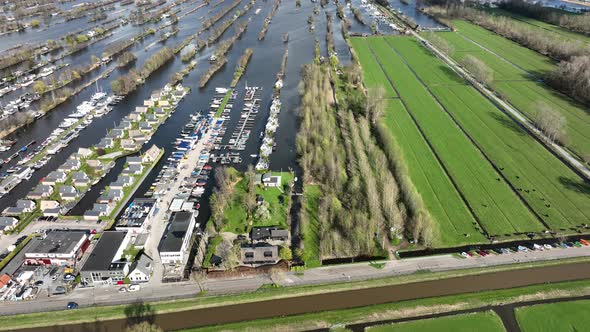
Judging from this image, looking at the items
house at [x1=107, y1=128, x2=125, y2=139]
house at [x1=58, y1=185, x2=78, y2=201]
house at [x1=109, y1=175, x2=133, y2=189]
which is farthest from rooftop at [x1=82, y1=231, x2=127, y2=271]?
house at [x1=107, y1=128, x2=125, y2=139]

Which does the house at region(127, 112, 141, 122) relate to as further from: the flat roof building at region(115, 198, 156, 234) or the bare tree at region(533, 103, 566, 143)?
the bare tree at region(533, 103, 566, 143)

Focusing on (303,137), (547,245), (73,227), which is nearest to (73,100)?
(73,227)

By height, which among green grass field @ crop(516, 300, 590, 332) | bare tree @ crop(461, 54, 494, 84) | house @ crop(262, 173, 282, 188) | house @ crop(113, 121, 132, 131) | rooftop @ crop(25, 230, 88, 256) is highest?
bare tree @ crop(461, 54, 494, 84)

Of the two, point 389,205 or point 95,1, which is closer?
point 389,205

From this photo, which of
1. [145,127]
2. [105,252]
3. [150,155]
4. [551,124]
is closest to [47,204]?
[105,252]

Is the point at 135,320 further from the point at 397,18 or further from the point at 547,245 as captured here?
the point at 397,18

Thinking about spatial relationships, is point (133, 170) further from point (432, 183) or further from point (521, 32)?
point (521, 32)
